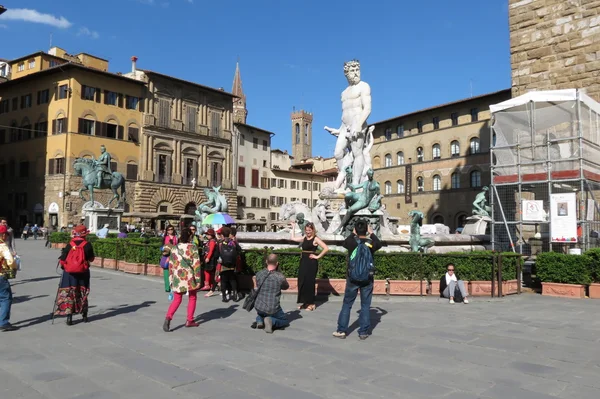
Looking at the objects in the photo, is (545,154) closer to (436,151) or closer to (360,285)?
(360,285)

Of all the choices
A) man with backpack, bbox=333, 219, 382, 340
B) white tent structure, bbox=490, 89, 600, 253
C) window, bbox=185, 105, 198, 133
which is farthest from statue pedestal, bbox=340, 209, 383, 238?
window, bbox=185, 105, 198, 133

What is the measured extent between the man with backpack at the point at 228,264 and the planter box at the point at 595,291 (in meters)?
7.34

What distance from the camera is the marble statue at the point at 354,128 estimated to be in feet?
52.1

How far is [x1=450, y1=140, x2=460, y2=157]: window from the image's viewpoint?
151 feet

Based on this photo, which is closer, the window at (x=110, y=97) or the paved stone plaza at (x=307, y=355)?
the paved stone plaza at (x=307, y=355)

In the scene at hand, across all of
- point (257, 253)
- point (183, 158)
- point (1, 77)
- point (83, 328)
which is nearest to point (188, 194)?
point (183, 158)

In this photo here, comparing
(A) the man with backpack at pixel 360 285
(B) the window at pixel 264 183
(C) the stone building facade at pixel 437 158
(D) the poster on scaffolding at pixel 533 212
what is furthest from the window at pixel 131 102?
(A) the man with backpack at pixel 360 285

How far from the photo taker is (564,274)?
403 inches

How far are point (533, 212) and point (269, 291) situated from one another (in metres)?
10.4

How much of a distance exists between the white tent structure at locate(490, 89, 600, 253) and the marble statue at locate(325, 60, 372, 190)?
4.34 metres

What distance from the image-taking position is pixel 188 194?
162 feet

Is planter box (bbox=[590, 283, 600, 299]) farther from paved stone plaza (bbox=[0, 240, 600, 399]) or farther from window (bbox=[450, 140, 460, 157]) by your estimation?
window (bbox=[450, 140, 460, 157])

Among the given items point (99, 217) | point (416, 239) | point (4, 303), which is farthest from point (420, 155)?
point (4, 303)

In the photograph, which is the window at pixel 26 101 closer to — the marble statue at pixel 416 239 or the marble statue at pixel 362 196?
the marble statue at pixel 362 196
